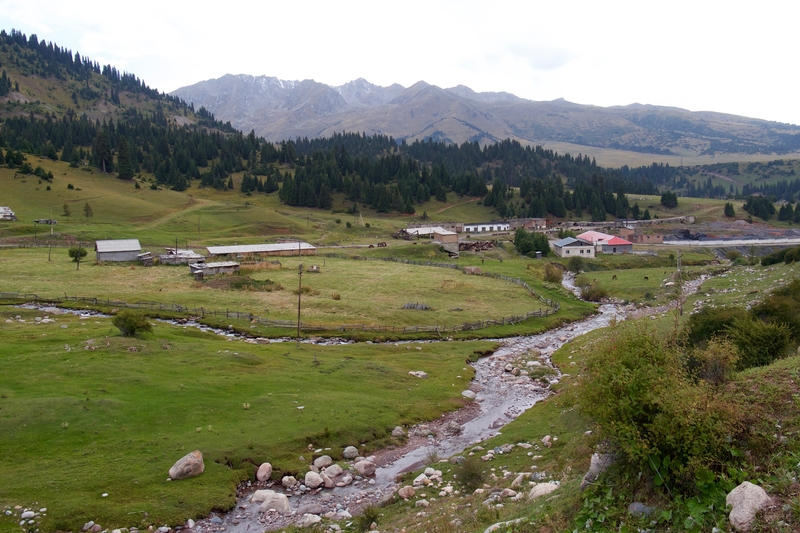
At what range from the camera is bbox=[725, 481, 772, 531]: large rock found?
10203mm

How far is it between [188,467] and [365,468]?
7.66 m

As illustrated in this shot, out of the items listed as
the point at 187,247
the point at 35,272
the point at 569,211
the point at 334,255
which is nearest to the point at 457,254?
the point at 334,255

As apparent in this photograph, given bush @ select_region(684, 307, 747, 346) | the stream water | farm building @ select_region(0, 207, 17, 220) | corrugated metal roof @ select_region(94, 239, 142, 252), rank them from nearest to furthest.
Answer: the stream water < bush @ select_region(684, 307, 747, 346) < corrugated metal roof @ select_region(94, 239, 142, 252) < farm building @ select_region(0, 207, 17, 220)

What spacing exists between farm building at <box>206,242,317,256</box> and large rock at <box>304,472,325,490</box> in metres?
76.5

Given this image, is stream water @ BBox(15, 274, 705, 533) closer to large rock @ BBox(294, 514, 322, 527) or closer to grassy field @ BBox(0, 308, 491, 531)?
large rock @ BBox(294, 514, 322, 527)

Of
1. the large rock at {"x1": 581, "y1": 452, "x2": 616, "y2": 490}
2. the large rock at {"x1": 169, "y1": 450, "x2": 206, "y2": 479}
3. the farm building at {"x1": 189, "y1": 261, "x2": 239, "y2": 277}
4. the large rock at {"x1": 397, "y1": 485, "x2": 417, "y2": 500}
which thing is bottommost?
the large rock at {"x1": 397, "y1": 485, "x2": 417, "y2": 500}

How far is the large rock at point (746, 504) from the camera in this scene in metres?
10.2

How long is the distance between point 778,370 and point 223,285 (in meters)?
62.8

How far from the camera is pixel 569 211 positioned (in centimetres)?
17875

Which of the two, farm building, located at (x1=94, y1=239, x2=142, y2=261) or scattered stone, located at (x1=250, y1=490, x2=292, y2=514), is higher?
farm building, located at (x1=94, y1=239, x2=142, y2=261)

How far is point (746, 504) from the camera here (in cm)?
1039

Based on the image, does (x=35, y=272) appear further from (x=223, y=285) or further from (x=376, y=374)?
(x=376, y=374)

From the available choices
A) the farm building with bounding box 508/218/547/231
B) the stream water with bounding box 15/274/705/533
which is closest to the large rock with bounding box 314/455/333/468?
the stream water with bounding box 15/274/705/533

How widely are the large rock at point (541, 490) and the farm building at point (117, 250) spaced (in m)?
83.8
